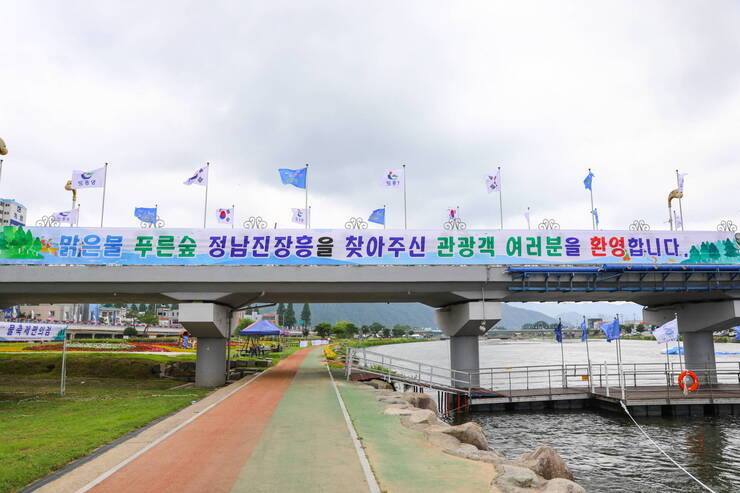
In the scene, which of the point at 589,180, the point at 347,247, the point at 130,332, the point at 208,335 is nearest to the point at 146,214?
the point at 208,335

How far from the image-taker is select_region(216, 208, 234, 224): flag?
3071 cm

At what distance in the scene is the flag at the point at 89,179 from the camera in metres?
30.5

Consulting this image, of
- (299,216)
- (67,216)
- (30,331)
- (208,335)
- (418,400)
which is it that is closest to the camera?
(418,400)

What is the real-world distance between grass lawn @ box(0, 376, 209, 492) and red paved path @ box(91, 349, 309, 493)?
5.60ft

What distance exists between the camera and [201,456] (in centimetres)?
1184

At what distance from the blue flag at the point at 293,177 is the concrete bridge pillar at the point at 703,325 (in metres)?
24.5

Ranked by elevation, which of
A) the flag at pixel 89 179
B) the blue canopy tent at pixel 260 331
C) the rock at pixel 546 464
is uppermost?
the flag at pixel 89 179

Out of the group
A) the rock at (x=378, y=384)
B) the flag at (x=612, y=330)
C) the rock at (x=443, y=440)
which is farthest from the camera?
the rock at (x=378, y=384)

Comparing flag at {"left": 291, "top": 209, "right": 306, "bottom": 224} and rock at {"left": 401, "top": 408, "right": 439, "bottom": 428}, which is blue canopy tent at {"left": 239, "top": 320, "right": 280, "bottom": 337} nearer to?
flag at {"left": 291, "top": 209, "right": 306, "bottom": 224}

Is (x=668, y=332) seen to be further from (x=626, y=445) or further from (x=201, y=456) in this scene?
(x=201, y=456)

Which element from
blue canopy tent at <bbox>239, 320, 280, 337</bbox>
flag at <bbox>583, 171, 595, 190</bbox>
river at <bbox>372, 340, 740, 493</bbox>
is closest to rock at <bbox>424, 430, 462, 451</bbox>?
river at <bbox>372, 340, 740, 493</bbox>

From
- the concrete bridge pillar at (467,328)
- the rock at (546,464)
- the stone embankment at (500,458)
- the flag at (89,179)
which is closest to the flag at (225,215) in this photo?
the flag at (89,179)

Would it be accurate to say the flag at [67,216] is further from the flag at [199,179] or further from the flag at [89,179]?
the flag at [199,179]

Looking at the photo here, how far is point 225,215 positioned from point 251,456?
69.5 feet
